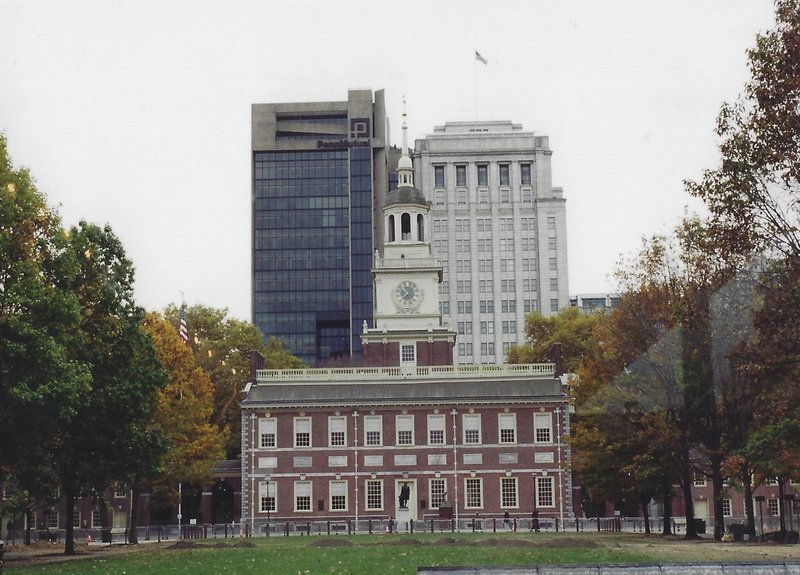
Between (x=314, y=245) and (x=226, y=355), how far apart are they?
67.1 meters

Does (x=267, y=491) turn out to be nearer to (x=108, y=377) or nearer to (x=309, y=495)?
(x=309, y=495)

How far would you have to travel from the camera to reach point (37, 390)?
36438 mm

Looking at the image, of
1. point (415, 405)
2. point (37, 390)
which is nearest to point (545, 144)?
point (415, 405)

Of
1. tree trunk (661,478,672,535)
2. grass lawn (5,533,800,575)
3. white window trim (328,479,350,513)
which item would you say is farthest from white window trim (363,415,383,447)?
grass lawn (5,533,800,575)

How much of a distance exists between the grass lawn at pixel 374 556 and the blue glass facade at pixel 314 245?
113589 millimetres

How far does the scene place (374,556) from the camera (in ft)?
115

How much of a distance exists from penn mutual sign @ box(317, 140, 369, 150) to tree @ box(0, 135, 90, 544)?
12155cm

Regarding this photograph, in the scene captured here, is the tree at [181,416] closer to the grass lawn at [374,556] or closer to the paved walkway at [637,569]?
the grass lawn at [374,556]

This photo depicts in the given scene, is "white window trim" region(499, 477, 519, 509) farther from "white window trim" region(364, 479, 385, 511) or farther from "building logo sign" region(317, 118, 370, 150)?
"building logo sign" region(317, 118, 370, 150)

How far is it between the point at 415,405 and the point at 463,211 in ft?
337

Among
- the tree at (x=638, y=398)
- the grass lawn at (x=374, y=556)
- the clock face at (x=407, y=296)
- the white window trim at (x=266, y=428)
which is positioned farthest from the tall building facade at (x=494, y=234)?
the grass lawn at (x=374, y=556)

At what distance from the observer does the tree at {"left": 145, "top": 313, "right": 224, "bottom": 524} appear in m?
59.6

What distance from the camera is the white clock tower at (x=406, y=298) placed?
75938 millimetres

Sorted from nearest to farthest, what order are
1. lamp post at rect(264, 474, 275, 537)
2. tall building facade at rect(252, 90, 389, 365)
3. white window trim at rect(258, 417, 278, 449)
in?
lamp post at rect(264, 474, 275, 537), white window trim at rect(258, 417, 278, 449), tall building facade at rect(252, 90, 389, 365)
